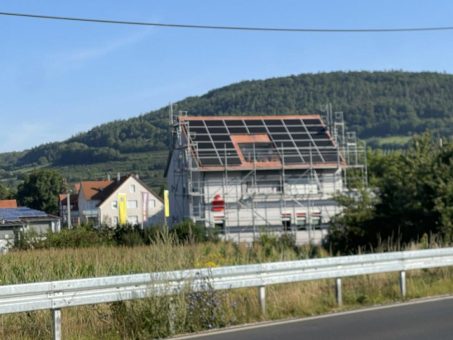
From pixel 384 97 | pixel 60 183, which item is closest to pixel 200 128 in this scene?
pixel 60 183

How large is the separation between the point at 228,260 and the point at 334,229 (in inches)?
977

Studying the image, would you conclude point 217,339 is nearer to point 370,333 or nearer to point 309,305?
point 370,333

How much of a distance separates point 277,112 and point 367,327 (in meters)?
159

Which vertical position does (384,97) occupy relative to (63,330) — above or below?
above

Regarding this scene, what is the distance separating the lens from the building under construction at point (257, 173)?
61.4 m

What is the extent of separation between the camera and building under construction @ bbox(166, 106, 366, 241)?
61.4 meters

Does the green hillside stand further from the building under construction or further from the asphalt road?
the asphalt road

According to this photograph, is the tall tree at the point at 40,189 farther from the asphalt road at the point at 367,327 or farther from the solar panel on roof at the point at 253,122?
the asphalt road at the point at 367,327

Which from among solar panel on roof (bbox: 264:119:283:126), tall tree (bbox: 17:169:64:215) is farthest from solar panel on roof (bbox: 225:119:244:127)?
tall tree (bbox: 17:169:64:215)

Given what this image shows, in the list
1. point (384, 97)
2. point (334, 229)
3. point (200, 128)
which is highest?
point (384, 97)

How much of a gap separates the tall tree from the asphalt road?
9317 cm

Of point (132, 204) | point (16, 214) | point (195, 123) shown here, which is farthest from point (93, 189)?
point (16, 214)

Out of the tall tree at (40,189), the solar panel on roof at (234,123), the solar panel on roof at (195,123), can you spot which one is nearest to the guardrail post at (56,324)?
the solar panel on roof at (195,123)

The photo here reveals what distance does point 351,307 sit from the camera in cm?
1287
